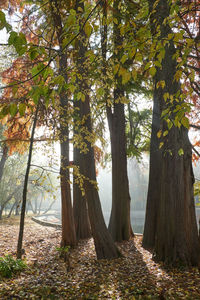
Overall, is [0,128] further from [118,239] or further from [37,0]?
[118,239]

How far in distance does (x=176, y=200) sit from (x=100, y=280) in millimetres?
2214

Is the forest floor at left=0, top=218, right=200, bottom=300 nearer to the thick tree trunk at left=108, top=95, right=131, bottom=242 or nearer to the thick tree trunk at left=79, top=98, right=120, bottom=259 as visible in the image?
the thick tree trunk at left=79, top=98, right=120, bottom=259

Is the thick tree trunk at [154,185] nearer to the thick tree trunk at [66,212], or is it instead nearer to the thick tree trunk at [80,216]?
the thick tree trunk at [80,216]

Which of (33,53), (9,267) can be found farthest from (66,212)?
(33,53)

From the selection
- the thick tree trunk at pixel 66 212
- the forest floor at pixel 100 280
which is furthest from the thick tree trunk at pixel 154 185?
the thick tree trunk at pixel 66 212

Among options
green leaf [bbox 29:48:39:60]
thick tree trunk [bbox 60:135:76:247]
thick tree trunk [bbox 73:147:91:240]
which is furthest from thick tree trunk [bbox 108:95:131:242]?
green leaf [bbox 29:48:39:60]

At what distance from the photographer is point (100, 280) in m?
4.10

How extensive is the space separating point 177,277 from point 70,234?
3.41 m

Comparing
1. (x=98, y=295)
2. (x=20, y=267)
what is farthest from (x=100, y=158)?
(x=98, y=295)

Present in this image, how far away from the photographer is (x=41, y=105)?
18.8 ft

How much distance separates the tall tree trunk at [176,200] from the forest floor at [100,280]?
0.34 metres

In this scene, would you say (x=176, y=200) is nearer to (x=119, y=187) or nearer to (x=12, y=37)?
(x=119, y=187)

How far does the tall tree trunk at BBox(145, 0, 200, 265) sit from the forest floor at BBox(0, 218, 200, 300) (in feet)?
1.13

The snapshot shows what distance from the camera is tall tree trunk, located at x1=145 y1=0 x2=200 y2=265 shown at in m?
4.64
